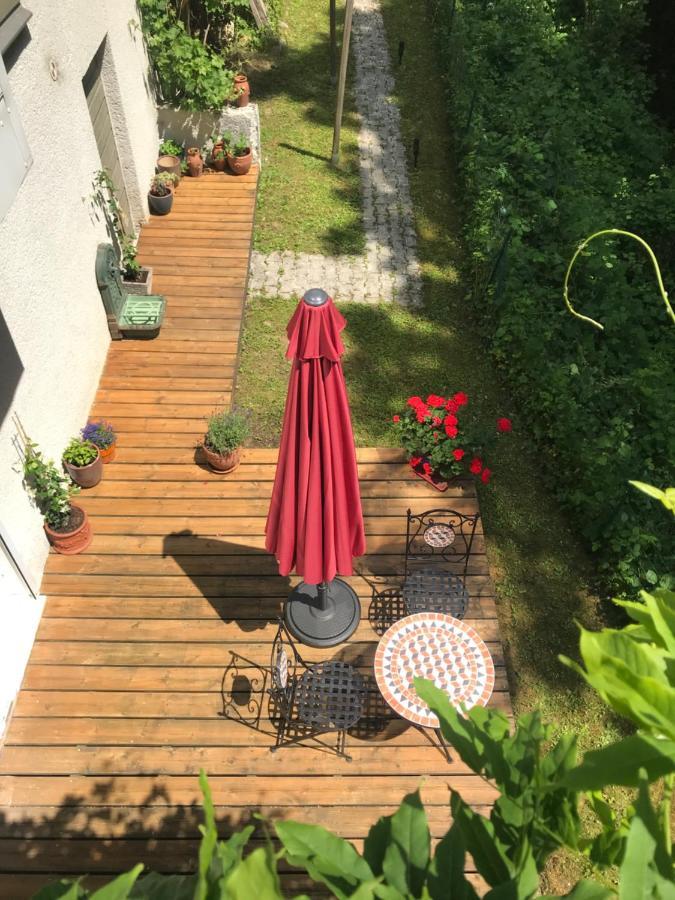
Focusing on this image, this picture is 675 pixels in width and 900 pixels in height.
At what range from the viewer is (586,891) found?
111 centimetres

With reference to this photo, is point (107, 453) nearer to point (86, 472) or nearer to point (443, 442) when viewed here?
point (86, 472)

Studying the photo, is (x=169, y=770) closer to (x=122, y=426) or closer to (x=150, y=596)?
(x=150, y=596)

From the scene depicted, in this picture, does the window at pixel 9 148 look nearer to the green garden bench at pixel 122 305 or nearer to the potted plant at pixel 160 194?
the green garden bench at pixel 122 305

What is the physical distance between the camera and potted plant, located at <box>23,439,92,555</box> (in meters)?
5.83

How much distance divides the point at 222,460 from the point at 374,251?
479 centimetres

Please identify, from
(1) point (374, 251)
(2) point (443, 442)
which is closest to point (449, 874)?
(2) point (443, 442)

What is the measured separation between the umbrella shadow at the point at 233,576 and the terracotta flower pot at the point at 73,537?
72 centimetres

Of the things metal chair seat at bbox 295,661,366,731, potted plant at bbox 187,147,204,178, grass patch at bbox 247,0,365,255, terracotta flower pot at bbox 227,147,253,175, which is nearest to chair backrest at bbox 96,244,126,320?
grass patch at bbox 247,0,365,255

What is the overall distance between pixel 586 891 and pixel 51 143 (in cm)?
700

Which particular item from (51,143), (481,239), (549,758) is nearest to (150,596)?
(51,143)

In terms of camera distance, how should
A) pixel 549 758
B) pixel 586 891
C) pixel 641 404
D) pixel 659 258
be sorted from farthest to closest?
1. pixel 659 258
2. pixel 641 404
3. pixel 549 758
4. pixel 586 891

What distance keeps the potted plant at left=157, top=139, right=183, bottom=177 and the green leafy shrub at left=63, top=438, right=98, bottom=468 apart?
5.20 m

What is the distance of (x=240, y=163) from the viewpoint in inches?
411

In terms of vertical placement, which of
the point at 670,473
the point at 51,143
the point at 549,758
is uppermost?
the point at 549,758
